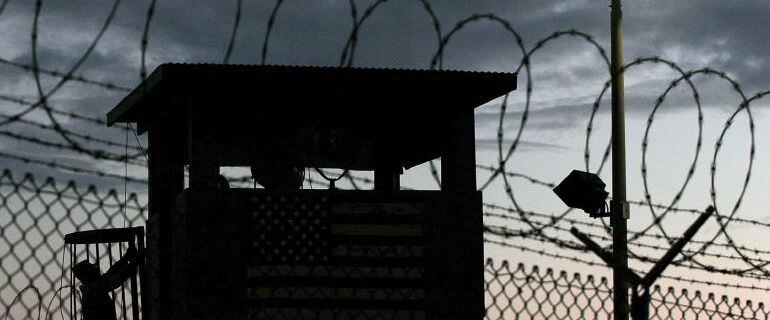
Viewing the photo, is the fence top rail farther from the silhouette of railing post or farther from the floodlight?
the silhouette of railing post

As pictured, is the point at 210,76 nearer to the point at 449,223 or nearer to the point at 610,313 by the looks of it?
the point at 449,223

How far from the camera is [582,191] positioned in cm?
1133

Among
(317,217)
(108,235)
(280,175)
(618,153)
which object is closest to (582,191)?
(618,153)

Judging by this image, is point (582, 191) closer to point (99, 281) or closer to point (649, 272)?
point (649, 272)

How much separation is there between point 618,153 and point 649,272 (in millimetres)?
5380

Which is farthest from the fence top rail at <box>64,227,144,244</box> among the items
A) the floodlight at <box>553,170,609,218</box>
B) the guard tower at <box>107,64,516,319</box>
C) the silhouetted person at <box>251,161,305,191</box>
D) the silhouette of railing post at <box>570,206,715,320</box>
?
the silhouette of railing post at <box>570,206,715,320</box>

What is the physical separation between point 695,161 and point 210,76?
16.1 feet

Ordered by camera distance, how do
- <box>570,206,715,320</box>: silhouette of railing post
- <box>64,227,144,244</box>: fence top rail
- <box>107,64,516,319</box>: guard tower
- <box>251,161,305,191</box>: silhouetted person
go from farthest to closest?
1. <box>251,161,305,191</box>: silhouetted person
2. <box>64,227,144,244</box>: fence top rail
3. <box>107,64,516,319</box>: guard tower
4. <box>570,206,715,320</box>: silhouette of railing post

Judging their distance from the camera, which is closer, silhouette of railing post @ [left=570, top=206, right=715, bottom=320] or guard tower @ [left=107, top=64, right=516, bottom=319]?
silhouette of railing post @ [left=570, top=206, right=715, bottom=320]

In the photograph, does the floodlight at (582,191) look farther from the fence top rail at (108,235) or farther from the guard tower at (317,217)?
the fence top rail at (108,235)

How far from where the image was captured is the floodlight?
36.9 feet

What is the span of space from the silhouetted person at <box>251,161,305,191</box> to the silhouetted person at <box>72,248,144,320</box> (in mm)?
2087

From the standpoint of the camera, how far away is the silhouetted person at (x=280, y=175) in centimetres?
1352

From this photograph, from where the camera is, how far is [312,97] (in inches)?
484
